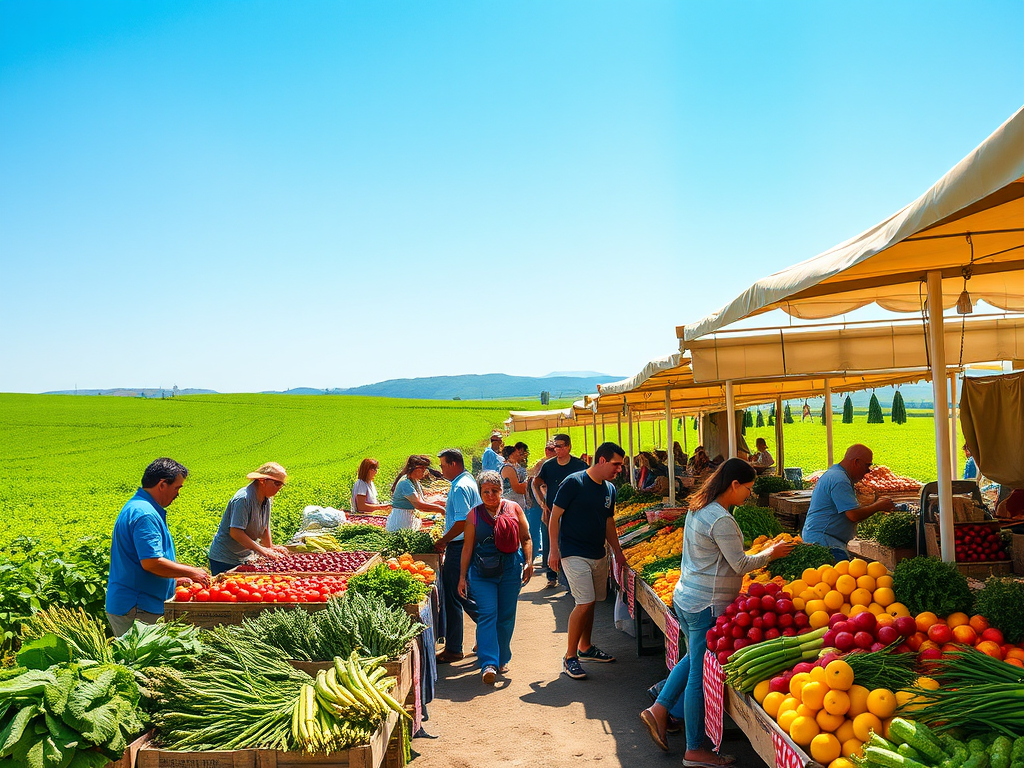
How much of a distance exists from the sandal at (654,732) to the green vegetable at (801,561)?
4.39ft

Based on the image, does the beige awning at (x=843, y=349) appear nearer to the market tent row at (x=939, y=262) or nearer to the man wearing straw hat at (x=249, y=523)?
the market tent row at (x=939, y=262)

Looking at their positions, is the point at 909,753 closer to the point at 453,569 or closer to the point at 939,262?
the point at 939,262

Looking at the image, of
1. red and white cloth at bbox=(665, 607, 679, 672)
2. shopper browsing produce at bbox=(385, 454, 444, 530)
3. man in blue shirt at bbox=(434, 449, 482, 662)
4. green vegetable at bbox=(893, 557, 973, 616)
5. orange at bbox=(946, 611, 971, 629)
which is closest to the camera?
orange at bbox=(946, 611, 971, 629)

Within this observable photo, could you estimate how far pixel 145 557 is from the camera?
4801mm

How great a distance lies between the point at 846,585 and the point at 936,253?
6.49 feet

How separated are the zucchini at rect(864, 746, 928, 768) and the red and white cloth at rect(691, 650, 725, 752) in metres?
1.31

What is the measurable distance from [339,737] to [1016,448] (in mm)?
5610

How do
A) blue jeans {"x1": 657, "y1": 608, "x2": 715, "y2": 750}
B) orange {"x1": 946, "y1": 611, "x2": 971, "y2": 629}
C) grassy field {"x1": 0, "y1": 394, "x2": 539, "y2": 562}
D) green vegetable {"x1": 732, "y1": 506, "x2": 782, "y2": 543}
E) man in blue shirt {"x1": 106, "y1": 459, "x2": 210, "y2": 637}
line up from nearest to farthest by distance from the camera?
orange {"x1": 946, "y1": 611, "x2": 971, "y2": 629} → blue jeans {"x1": 657, "y1": 608, "x2": 715, "y2": 750} → man in blue shirt {"x1": 106, "y1": 459, "x2": 210, "y2": 637} → green vegetable {"x1": 732, "y1": 506, "x2": 782, "y2": 543} → grassy field {"x1": 0, "y1": 394, "x2": 539, "y2": 562}

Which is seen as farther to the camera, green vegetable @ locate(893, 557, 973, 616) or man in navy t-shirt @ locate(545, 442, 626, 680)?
man in navy t-shirt @ locate(545, 442, 626, 680)

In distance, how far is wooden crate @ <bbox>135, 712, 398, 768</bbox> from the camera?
3.47 m

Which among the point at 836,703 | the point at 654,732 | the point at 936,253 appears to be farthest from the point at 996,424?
the point at 836,703

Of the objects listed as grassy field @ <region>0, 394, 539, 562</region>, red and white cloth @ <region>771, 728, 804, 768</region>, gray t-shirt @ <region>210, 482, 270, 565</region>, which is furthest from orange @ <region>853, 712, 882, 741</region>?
grassy field @ <region>0, 394, 539, 562</region>

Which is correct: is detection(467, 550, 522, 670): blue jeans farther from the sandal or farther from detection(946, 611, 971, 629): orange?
detection(946, 611, 971, 629): orange

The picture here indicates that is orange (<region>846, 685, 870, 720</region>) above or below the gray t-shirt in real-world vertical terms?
below
